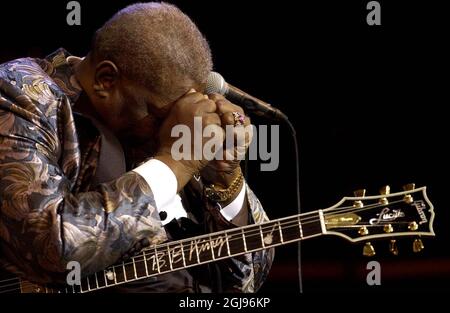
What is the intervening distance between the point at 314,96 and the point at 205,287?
143 centimetres

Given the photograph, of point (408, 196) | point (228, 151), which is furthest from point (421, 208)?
point (228, 151)

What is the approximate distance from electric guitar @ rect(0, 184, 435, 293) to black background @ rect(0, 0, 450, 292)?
4.36 ft

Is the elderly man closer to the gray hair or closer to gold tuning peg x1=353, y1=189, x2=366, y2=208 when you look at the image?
the gray hair

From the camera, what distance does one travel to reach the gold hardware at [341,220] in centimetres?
174

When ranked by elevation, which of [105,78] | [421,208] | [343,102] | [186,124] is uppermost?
[105,78]

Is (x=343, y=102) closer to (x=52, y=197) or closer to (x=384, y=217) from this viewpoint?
(x=384, y=217)

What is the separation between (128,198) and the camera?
1584 mm

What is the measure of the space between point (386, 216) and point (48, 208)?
83cm

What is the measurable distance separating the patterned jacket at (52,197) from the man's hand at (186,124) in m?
0.10

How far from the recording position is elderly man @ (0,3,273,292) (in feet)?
5.01

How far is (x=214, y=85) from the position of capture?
Result: 6.14ft

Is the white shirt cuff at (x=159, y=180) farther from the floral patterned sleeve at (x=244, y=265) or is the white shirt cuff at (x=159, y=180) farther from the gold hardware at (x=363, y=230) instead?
the gold hardware at (x=363, y=230)

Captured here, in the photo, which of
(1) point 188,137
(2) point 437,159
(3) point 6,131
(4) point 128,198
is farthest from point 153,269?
(2) point 437,159

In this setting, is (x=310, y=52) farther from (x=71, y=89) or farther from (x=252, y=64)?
(x=71, y=89)
